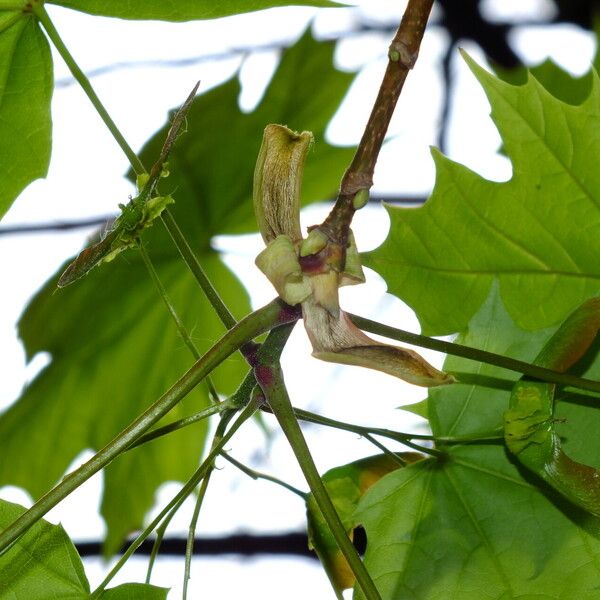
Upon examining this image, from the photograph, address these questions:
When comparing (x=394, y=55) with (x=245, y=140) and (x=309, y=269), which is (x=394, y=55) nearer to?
(x=309, y=269)

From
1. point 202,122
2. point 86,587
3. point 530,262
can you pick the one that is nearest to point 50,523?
point 86,587

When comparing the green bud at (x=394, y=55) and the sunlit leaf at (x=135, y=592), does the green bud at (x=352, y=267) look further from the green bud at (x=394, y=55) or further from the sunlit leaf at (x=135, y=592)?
the sunlit leaf at (x=135, y=592)

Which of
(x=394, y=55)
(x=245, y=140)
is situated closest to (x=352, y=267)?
(x=394, y=55)

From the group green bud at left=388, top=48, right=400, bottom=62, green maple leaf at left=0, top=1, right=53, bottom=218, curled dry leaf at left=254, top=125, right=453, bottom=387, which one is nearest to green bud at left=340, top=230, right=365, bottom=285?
curled dry leaf at left=254, top=125, right=453, bottom=387

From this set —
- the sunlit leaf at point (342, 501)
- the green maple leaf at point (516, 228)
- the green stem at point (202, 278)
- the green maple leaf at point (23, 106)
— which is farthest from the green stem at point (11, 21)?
the sunlit leaf at point (342, 501)

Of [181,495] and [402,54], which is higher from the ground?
[402,54]

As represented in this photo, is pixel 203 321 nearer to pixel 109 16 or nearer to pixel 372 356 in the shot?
pixel 109 16

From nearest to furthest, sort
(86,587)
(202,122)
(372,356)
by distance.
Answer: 1. (372,356)
2. (86,587)
3. (202,122)
